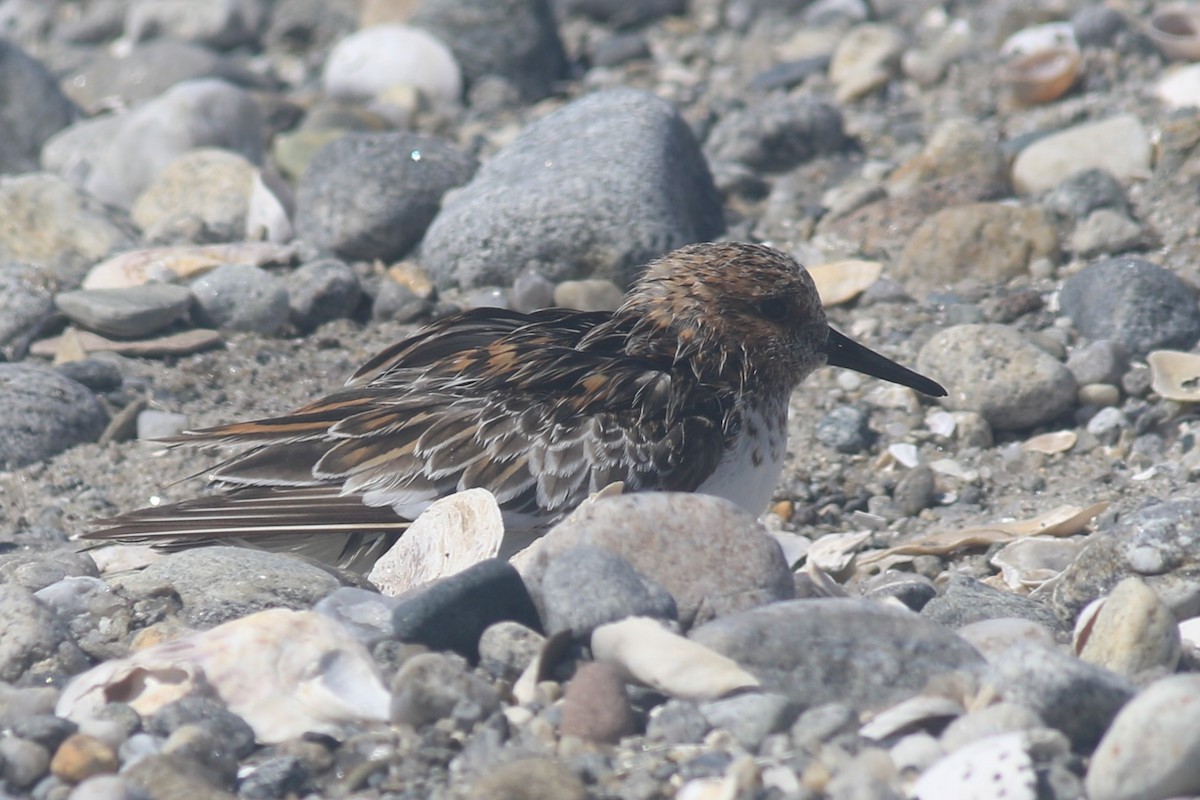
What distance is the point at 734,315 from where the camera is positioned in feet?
17.6

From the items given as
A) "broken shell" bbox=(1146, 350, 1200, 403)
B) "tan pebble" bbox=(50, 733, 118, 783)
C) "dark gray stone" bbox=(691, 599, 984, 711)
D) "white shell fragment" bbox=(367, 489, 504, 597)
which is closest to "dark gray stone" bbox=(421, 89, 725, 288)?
"broken shell" bbox=(1146, 350, 1200, 403)

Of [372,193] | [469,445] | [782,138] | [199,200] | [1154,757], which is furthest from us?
[782,138]

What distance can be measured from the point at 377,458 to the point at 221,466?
53cm

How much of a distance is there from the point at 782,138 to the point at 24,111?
5.02 meters

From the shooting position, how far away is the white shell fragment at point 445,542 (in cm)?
433

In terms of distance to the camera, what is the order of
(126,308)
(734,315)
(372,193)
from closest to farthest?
1. (734,315)
2. (126,308)
3. (372,193)

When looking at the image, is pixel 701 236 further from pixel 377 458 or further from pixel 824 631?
pixel 824 631

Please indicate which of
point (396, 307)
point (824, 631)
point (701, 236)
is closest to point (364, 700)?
point (824, 631)

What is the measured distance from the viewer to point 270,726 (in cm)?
Answer: 352

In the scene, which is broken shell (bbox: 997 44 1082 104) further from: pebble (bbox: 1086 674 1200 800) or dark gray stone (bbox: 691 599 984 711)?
pebble (bbox: 1086 674 1200 800)

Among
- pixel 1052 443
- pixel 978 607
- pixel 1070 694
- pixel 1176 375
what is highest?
pixel 1070 694

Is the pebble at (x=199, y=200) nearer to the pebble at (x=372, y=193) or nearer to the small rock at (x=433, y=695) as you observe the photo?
the pebble at (x=372, y=193)

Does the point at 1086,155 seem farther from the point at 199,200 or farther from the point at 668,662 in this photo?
the point at 668,662

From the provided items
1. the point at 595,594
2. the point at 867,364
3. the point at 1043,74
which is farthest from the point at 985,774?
the point at 1043,74
